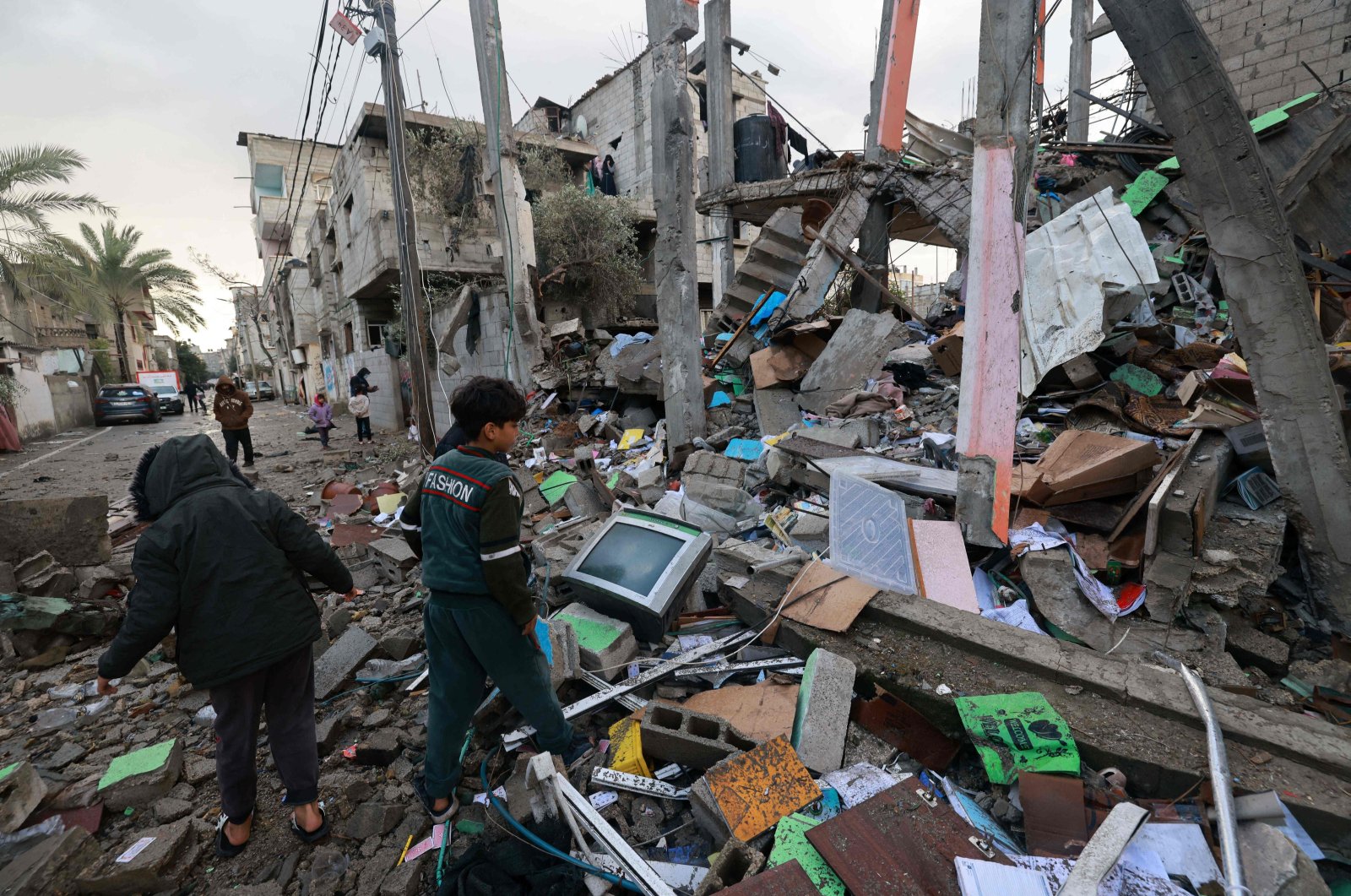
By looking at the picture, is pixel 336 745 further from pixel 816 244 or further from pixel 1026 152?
pixel 816 244

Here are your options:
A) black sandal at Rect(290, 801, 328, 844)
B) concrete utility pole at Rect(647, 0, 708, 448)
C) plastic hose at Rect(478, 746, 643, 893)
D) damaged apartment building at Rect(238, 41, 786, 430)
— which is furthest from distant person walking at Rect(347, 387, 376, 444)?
plastic hose at Rect(478, 746, 643, 893)

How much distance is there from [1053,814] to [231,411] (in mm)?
10780

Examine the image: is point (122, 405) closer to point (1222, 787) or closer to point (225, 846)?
point (225, 846)

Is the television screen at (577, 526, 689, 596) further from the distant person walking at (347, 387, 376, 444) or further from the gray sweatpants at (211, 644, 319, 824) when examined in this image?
the distant person walking at (347, 387, 376, 444)

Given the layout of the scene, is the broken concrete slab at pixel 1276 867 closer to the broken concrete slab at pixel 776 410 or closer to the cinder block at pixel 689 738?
the cinder block at pixel 689 738

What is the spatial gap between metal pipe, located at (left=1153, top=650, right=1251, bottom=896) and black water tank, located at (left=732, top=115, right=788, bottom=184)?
10773mm

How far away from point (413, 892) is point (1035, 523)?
388 cm

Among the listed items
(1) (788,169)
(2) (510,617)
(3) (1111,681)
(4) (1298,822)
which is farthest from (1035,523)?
(1) (788,169)

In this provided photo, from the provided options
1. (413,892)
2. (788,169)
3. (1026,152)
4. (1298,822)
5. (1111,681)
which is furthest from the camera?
(788,169)

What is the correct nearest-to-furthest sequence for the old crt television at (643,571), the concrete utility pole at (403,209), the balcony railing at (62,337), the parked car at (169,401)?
the old crt television at (643,571) → the concrete utility pole at (403,209) → the balcony railing at (62,337) → the parked car at (169,401)

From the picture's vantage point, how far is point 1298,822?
1979mm

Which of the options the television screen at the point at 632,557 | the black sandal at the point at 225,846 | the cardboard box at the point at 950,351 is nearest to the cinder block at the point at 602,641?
the television screen at the point at 632,557

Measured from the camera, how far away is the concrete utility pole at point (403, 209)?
7.71 meters

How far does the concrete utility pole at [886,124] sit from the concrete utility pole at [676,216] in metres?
3.25
